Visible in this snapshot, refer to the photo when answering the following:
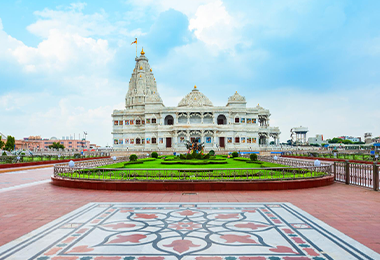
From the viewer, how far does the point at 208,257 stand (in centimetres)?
489

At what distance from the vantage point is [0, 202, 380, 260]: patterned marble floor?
505cm

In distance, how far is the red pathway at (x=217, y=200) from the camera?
665 centimetres

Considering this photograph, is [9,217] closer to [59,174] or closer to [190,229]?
[190,229]

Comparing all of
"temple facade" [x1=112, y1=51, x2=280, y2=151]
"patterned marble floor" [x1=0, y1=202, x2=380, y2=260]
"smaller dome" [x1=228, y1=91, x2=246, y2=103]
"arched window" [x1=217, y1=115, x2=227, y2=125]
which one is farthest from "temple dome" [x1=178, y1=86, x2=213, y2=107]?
"patterned marble floor" [x1=0, y1=202, x2=380, y2=260]

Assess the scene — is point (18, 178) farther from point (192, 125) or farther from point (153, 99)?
point (153, 99)

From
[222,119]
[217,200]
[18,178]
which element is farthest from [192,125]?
[217,200]

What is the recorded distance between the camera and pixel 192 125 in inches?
2447

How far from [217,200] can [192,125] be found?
52.3 metres

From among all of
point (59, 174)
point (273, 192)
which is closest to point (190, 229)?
point (273, 192)

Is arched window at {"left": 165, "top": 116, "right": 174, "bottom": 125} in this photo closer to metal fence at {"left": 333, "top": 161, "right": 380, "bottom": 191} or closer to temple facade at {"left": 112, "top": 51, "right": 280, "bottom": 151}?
A: temple facade at {"left": 112, "top": 51, "right": 280, "bottom": 151}

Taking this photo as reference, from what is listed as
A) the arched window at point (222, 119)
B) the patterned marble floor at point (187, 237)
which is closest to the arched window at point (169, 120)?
the arched window at point (222, 119)

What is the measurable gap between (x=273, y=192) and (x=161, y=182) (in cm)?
457

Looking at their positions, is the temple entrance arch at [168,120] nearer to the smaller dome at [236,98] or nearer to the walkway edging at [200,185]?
the smaller dome at [236,98]

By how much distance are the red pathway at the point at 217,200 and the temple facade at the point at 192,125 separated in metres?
49.2
